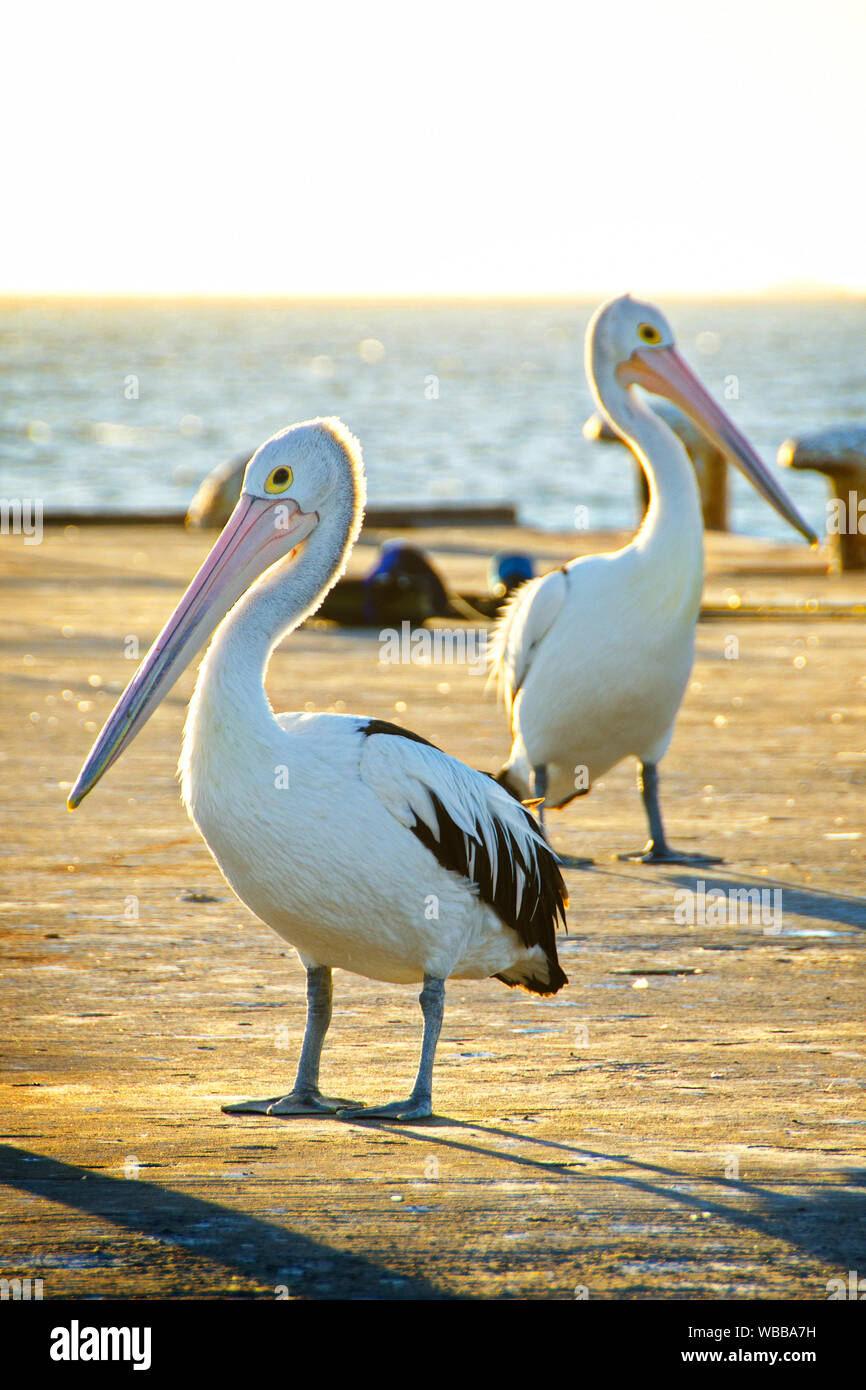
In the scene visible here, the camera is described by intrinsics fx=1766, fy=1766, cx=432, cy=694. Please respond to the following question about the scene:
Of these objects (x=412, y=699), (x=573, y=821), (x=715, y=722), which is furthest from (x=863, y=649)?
(x=573, y=821)

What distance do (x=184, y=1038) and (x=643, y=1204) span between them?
1483 millimetres

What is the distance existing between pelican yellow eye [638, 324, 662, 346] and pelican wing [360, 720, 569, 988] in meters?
3.13

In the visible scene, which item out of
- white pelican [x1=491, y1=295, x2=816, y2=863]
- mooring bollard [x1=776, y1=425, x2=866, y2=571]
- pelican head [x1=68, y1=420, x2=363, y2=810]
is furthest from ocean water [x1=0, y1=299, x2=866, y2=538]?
pelican head [x1=68, y1=420, x2=363, y2=810]

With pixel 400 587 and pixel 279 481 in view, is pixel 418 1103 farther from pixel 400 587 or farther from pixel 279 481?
pixel 400 587

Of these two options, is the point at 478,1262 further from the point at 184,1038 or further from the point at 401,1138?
the point at 184,1038

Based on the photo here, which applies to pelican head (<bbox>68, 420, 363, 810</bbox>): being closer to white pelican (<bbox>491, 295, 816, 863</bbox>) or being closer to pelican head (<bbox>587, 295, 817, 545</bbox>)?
→ white pelican (<bbox>491, 295, 816, 863</bbox>)

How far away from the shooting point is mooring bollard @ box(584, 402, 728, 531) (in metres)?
16.0

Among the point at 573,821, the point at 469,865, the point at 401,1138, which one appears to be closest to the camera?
the point at 401,1138

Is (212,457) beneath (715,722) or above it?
above

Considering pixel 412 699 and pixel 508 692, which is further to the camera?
pixel 412 699

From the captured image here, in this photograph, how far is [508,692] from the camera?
6.30m

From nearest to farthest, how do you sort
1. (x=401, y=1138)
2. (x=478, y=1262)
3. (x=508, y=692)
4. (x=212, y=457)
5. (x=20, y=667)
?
(x=478, y=1262), (x=401, y=1138), (x=508, y=692), (x=20, y=667), (x=212, y=457)

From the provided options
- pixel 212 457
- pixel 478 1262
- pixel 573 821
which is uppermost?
pixel 212 457

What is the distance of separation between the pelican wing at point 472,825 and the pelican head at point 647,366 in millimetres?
2981
